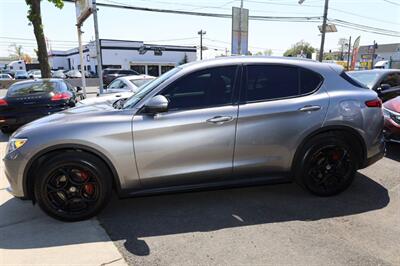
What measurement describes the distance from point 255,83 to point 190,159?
3.88ft

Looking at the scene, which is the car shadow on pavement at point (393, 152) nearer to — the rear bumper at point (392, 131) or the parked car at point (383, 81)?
the rear bumper at point (392, 131)

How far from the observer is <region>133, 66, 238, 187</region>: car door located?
3.50 m

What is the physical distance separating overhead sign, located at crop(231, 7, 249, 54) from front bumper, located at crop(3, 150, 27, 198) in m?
17.3

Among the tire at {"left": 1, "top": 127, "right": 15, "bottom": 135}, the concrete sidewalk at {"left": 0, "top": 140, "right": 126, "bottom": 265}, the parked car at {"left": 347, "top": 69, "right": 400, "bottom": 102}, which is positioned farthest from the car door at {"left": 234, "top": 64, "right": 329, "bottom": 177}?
the tire at {"left": 1, "top": 127, "right": 15, "bottom": 135}

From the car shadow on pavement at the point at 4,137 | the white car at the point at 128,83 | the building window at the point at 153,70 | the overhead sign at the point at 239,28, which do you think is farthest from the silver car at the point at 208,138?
the building window at the point at 153,70

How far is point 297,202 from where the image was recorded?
4.02 meters

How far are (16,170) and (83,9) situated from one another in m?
10.6

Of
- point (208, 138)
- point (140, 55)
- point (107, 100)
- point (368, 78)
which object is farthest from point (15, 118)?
point (140, 55)

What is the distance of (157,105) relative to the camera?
3.41 meters

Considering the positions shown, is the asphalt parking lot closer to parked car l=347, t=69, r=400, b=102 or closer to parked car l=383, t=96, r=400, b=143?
parked car l=383, t=96, r=400, b=143

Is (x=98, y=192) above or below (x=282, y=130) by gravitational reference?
below

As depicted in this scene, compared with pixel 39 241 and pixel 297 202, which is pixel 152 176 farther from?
pixel 297 202

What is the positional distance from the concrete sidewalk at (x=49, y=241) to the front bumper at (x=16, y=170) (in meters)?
0.40

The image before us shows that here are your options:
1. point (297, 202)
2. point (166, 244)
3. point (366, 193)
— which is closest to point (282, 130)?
point (297, 202)
